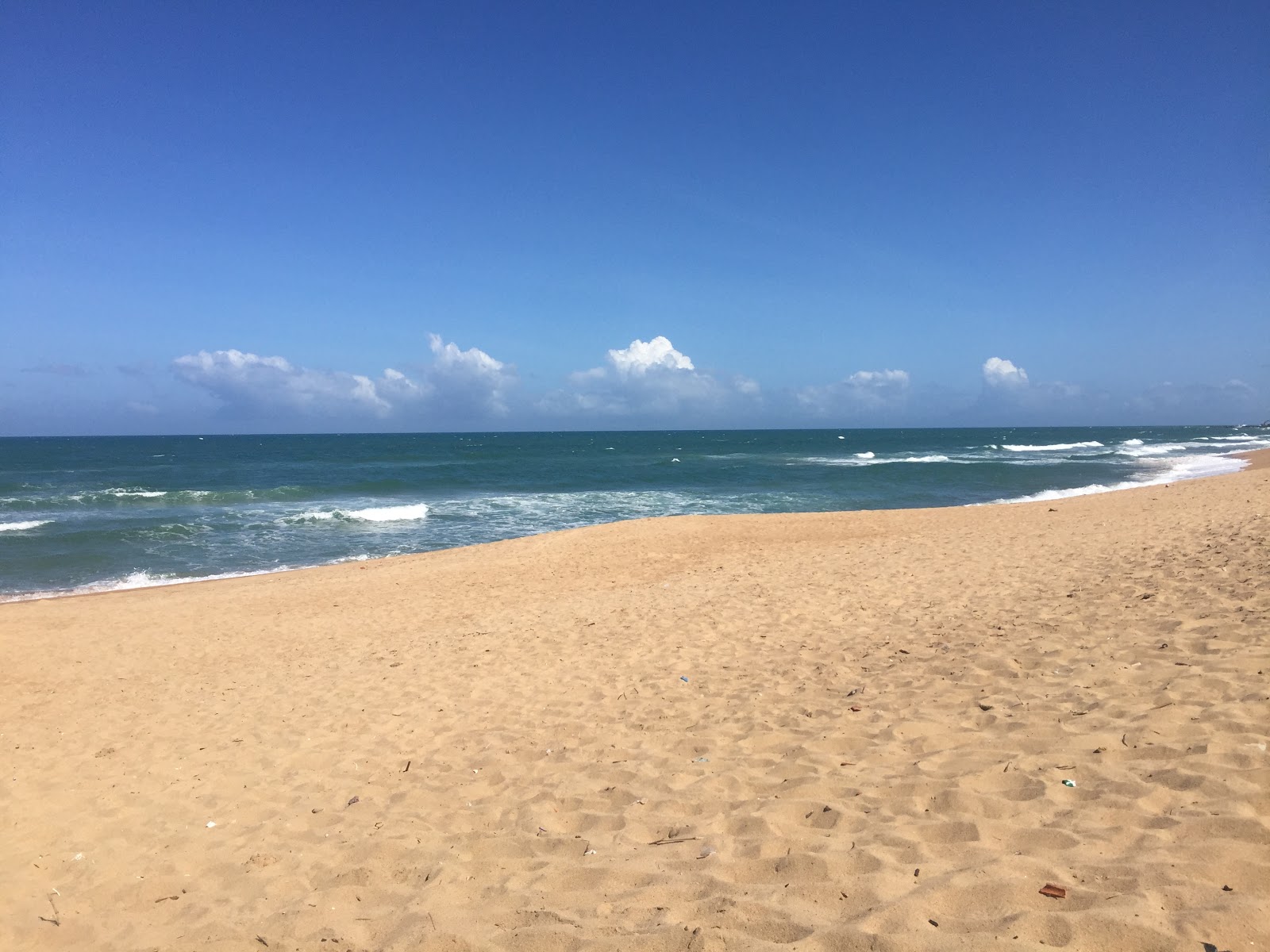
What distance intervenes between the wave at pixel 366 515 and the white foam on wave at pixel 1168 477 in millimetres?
19807

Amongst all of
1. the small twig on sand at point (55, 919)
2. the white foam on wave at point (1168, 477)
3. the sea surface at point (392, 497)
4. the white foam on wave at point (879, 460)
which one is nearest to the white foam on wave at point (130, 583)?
the sea surface at point (392, 497)

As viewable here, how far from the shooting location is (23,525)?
23.2 metres

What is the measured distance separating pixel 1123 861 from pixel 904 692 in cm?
249

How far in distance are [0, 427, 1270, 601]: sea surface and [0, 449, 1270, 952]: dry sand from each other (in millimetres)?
10058

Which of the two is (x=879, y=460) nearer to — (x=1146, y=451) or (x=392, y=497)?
(x=1146, y=451)

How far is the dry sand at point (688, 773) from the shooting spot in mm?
2910

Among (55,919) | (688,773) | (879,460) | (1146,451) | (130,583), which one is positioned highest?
(1146,451)

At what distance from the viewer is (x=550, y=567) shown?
13914mm

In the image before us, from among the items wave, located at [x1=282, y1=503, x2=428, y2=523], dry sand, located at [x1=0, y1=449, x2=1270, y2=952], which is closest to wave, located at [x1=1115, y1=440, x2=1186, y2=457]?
wave, located at [x1=282, y1=503, x2=428, y2=523]

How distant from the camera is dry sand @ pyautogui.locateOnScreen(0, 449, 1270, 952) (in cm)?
291

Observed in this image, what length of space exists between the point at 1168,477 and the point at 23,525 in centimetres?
4332

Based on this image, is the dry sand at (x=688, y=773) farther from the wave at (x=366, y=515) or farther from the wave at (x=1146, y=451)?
the wave at (x=1146, y=451)

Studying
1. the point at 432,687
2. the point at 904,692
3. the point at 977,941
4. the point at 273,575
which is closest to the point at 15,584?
the point at 273,575

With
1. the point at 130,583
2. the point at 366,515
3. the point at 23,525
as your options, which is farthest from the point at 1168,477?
the point at 23,525
